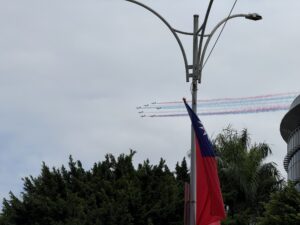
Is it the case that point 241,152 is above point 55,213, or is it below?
above

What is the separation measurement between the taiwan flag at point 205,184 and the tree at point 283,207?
1899cm

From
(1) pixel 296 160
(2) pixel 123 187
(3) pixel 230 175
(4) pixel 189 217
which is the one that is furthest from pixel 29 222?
(4) pixel 189 217

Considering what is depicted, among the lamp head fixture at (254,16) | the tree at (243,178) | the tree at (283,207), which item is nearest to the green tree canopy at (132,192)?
the tree at (243,178)

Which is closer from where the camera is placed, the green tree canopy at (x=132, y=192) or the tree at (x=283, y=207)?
the tree at (x=283, y=207)

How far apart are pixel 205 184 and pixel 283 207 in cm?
2021

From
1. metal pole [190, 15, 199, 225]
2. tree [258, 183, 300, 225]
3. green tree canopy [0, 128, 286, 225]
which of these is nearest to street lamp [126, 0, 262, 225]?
metal pole [190, 15, 199, 225]

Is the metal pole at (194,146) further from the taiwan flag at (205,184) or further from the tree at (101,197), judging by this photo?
the tree at (101,197)

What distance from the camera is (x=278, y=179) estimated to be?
156 ft

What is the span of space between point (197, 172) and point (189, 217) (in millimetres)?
1034

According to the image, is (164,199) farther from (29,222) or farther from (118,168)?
(29,222)

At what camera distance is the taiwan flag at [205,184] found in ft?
58.6

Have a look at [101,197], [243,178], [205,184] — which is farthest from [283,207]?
[205,184]

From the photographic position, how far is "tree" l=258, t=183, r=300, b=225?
36.9m

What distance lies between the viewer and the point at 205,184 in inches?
717
